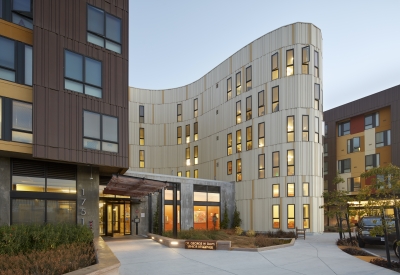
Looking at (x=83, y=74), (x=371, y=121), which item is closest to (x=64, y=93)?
(x=83, y=74)

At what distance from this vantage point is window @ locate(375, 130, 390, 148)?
3959cm

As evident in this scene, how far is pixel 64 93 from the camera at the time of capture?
16594 mm

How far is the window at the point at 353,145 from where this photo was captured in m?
43.3

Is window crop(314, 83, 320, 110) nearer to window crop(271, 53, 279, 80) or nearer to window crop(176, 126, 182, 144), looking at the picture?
window crop(271, 53, 279, 80)

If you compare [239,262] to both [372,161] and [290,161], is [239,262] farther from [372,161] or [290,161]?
[372,161]

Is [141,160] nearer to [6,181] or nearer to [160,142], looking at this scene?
[160,142]

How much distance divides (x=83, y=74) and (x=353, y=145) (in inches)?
1430

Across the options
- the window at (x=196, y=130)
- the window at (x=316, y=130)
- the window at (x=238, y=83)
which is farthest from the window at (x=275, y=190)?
the window at (x=196, y=130)

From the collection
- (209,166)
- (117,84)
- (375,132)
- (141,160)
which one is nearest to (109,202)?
(117,84)

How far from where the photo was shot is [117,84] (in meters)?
19.0

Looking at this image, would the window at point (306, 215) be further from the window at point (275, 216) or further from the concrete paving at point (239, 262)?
the concrete paving at point (239, 262)

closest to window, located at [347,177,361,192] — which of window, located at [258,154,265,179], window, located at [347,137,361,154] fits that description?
window, located at [347,137,361,154]

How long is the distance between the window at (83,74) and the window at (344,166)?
35624mm

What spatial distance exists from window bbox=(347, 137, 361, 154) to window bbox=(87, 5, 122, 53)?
1338 inches
